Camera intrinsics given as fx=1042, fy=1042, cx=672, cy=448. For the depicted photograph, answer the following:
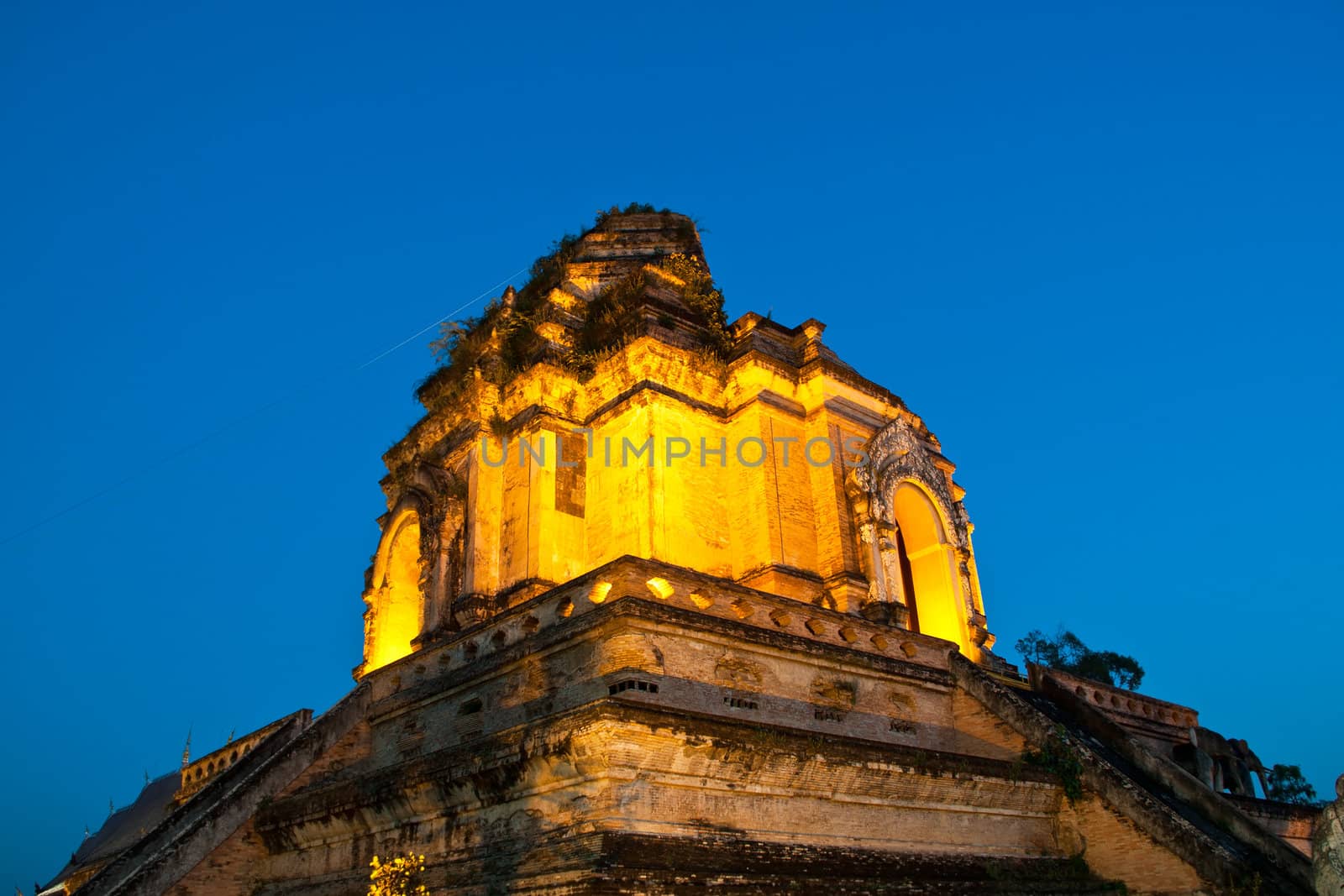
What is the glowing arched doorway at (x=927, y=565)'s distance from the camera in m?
19.4

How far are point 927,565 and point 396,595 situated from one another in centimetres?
1041

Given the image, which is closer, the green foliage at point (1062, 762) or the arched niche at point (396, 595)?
the green foliage at point (1062, 762)

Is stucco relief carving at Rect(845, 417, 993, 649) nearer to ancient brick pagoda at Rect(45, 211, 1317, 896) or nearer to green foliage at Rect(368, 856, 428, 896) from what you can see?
ancient brick pagoda at Rect(45, 211, 1317, 896)

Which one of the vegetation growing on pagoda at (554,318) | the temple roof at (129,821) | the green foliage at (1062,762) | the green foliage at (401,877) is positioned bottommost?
the green foliage at (401,877)

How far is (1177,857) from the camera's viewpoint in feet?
36.2

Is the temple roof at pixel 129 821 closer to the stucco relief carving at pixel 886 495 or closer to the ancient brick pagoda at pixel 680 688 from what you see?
the ancient brick pagoda at pixel 680 688

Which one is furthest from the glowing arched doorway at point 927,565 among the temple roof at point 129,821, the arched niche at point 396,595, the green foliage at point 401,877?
the temple roof at point 129,821

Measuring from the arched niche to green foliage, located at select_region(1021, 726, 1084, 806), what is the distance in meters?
11.8

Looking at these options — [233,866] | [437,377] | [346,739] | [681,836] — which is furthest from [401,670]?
[437,377]

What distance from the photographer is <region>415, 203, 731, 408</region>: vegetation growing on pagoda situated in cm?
1909

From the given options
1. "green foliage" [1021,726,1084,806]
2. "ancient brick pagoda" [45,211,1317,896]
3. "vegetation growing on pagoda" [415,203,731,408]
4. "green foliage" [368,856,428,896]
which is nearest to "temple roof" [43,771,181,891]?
"ancient brick pagoda" [45,211,1317,896]

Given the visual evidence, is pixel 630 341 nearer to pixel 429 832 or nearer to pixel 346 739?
pixel 346 739

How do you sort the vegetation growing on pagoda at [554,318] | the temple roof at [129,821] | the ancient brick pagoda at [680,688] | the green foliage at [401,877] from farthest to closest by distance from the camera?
1. the temple roof at [129,821]
2. the vegetation growing on pagoda at [554,318]
3. the green foliage at [401,877]
4. the ancient brick pagoda at [680,688]

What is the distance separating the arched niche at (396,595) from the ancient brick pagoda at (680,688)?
6 cm
